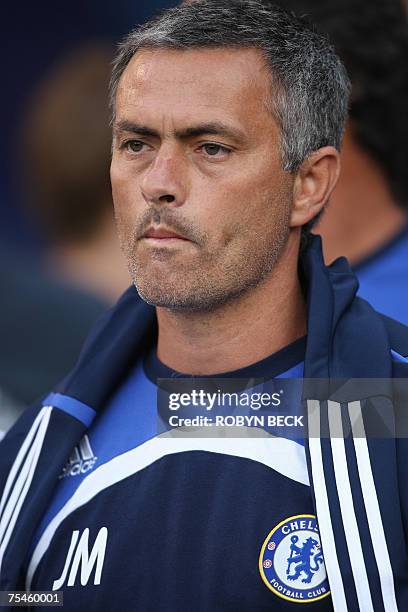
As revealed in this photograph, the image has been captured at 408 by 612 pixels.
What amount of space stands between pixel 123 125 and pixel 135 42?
0.23 metres

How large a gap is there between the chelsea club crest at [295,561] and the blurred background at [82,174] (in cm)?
A: 100

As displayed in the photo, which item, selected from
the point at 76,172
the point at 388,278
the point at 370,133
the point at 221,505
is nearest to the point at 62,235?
the point at 76,172

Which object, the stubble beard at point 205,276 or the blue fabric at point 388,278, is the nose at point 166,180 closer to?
the stubble beard at point 205,276

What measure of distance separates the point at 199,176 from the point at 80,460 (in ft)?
2.40

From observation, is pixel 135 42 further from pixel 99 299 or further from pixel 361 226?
pixel 99 299

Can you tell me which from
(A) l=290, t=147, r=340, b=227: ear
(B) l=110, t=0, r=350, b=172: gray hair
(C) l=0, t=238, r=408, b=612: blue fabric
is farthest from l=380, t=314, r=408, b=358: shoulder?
(B) l=110, t=0, r=350, b=172: gray hair

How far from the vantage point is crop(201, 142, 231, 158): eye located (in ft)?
7.62

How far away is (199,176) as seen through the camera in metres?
2.31

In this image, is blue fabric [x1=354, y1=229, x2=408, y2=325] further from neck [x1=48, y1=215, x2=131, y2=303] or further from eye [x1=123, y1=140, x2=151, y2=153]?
neck [x1=48, y1=215, x2=131, y2=303]

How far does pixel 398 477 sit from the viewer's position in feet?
6.97

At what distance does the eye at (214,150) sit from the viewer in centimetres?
232

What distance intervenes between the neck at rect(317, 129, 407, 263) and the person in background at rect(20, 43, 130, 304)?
1263 millimetres

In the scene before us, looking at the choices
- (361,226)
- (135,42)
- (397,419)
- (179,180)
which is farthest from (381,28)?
(397,419)

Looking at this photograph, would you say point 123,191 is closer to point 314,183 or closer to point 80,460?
point 314,183
